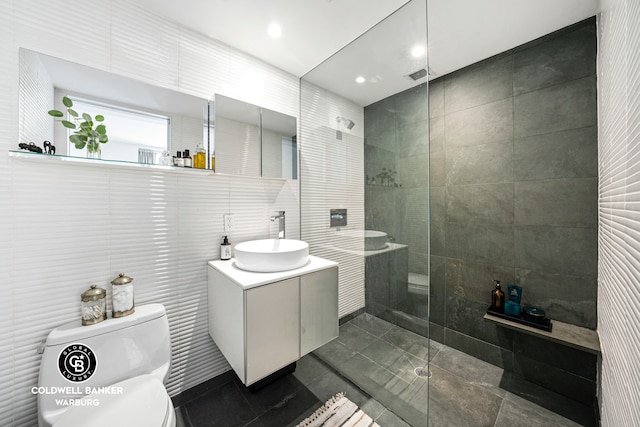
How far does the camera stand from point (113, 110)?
48.7 inches

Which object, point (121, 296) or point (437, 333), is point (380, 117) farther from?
point (437, 333)

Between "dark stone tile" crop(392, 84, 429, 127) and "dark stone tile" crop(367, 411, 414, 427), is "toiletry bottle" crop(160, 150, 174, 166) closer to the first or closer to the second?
"dark stone tile" crop(392, 84, 429, 127)

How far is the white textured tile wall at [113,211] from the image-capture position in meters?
1.03

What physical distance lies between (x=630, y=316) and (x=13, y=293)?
2409 mm

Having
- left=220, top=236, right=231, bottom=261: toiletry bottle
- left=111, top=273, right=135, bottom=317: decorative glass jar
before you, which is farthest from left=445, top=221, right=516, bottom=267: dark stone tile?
left=111, top=273, right=135, bottom=317: decorative glass jar

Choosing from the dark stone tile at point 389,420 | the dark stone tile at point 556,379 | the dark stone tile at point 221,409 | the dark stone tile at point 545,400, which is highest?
the dark stone tile at point 556,379

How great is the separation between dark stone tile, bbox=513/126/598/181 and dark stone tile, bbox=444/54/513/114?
1.48 feet

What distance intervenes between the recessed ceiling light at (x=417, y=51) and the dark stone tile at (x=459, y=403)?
218 cm

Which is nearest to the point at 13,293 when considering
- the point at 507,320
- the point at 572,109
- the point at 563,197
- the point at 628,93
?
the point at 628,93

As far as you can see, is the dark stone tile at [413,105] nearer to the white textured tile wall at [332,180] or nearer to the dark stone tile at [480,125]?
the white textured tile wall at [332,180]

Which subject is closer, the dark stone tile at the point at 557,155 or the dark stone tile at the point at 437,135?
the dark stone tile at the point at 557,155

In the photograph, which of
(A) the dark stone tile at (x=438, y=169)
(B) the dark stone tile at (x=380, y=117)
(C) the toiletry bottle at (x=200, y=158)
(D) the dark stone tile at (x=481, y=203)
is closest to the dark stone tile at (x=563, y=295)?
(D) the dark stone tile at (x=481, y=203)

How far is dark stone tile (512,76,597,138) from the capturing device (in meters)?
1.46

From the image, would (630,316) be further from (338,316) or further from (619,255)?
(338,316)
